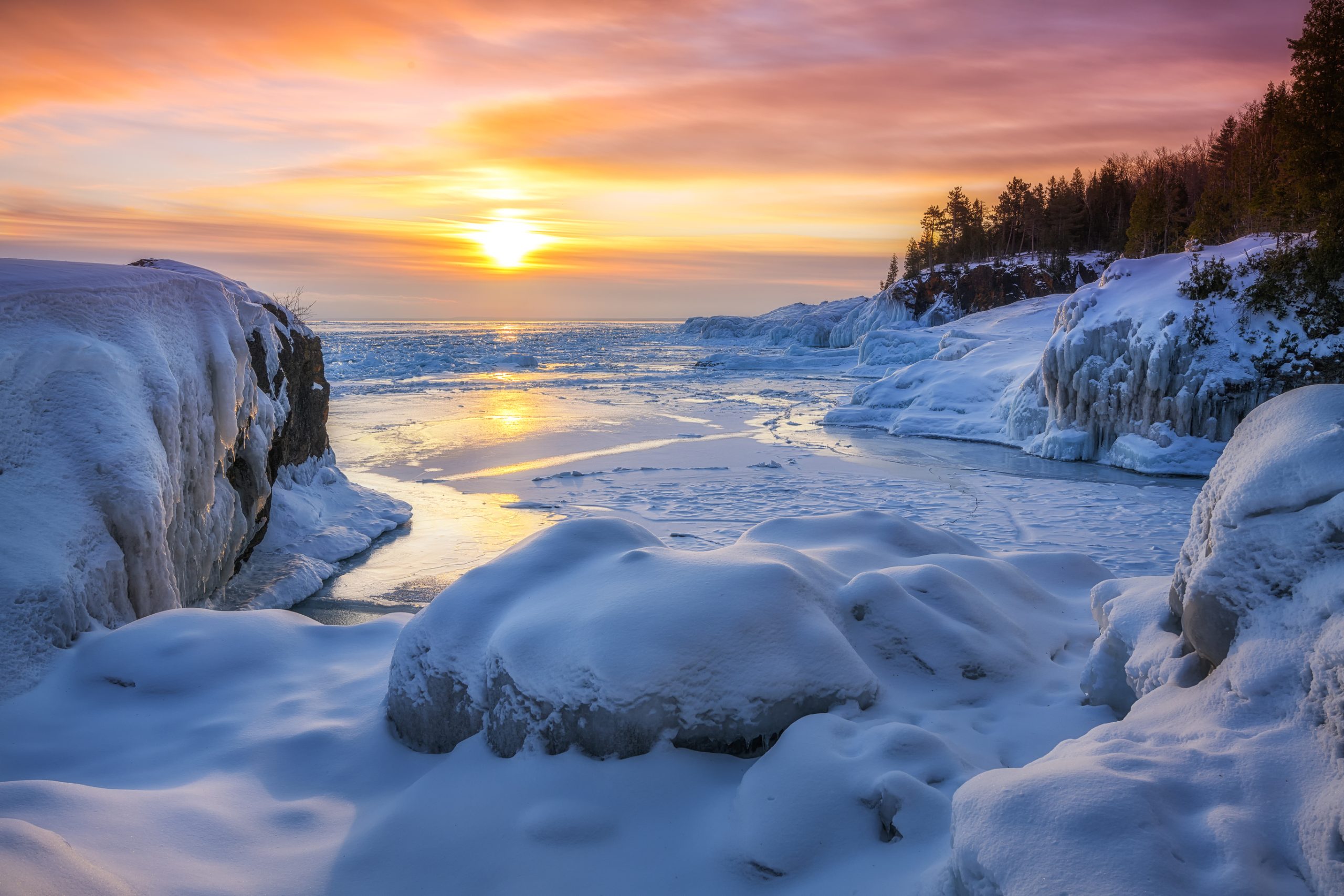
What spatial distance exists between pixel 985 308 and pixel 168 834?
181 ft

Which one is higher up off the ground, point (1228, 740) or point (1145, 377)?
point (1145, 377)

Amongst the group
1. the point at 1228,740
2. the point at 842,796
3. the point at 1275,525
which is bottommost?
the point at 842,796

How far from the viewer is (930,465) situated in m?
16.2

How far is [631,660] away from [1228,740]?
2.26 m

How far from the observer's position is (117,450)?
5.44 metres

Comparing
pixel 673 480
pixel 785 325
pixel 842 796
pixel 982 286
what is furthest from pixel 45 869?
pixel 785 325

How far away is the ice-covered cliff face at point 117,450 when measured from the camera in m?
4.76

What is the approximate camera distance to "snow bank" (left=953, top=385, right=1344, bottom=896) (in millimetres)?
2262

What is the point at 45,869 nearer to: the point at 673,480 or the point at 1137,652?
the point at 1137,652

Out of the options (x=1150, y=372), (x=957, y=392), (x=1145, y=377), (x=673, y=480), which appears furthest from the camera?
(x=957, y=392)

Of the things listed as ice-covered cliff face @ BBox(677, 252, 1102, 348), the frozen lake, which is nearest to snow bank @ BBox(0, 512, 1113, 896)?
the frozen lake

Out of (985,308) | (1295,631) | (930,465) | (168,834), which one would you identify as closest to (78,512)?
(168,834)

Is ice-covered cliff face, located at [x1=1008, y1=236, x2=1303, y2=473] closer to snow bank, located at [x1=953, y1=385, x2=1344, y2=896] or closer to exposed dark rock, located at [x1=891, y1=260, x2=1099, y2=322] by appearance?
snow bank, located at [x1=953, y1=385, x2=1344, y2=896]

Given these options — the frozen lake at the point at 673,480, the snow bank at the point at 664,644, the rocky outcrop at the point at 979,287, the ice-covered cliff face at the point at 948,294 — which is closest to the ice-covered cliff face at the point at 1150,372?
the frozen lake at the point at 673,480
